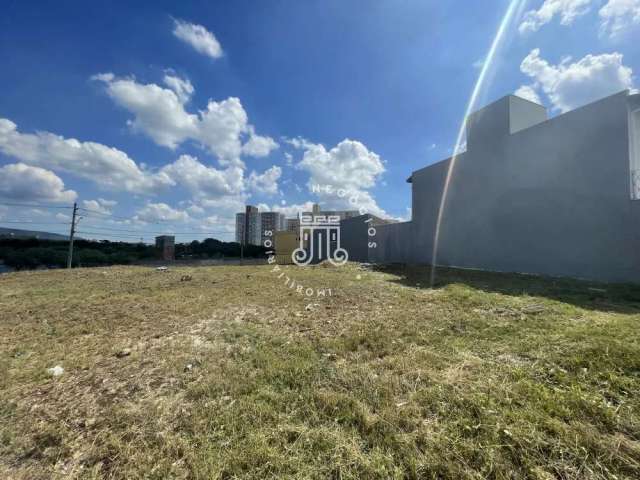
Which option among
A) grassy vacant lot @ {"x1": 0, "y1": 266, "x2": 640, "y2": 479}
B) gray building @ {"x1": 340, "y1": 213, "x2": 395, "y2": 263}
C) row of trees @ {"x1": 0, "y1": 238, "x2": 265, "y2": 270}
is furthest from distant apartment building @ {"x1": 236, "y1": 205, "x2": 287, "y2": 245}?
grassy vacant lot @ {"x1": 0, "y1": 266, "x2": 640, "y2": 479}

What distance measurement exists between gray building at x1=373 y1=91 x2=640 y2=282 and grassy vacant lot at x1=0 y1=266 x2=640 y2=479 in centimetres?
304

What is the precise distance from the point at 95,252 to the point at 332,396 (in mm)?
21827

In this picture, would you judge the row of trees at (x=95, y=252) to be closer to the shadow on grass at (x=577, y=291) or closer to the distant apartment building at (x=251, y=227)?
the distant apartment building at (x=251, y=227)

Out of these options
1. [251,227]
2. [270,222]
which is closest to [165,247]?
[251,227]

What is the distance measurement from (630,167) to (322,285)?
693 centimetres

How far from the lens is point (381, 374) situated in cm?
202

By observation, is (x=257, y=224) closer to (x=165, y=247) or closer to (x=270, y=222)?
(x=270, y=222)

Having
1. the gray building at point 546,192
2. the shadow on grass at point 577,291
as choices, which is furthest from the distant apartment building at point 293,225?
the shadow on grass at point 577,291

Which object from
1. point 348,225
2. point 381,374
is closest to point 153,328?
point 381,374

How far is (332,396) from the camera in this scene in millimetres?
1719

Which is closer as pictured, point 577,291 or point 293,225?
point 577,291

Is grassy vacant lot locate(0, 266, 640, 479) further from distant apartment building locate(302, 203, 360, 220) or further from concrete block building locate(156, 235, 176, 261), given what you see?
concrete block building locate(156, 235, 176, 261)

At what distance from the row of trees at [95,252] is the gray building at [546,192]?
16.8m

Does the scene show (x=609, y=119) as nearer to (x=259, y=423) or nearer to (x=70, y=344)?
(x=259, y=423)
